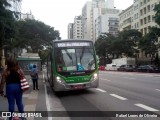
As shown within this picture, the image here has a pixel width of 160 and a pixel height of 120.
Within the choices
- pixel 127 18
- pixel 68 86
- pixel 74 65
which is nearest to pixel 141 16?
pixel 127 18

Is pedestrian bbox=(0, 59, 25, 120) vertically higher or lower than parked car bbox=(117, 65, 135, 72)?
higher

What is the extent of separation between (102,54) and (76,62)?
87.7 metres

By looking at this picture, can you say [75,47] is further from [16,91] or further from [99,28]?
[99,28]

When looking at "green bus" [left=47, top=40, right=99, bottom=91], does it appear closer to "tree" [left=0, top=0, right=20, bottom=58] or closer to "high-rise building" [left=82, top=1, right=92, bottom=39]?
"tree" [left=0, top=0, right=20, bottom=58]

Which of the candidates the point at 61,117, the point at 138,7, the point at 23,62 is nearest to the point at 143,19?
the point at 138,7

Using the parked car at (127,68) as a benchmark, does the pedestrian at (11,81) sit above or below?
above

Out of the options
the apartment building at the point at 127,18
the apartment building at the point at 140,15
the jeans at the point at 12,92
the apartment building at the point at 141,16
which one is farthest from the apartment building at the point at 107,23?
the jeans at the point at 12,92

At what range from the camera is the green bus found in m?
16.1

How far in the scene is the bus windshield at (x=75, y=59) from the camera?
640 inches

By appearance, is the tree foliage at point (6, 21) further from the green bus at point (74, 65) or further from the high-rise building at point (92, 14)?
the high-rise building at point (92, 14)

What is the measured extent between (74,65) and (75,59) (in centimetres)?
33

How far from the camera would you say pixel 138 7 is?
328 feet

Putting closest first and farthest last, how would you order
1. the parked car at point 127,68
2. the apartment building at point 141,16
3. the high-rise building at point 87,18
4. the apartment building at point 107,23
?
the parked car at point 127,68, the apartment building at point 141,16, the apartment building at point 107,23, the high-rise building at point 87,18

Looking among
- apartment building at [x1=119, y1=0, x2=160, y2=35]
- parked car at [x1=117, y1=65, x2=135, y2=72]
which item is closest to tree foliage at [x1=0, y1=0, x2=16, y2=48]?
parked car at [x1=117, y1=65, x2=135, y2=72]
